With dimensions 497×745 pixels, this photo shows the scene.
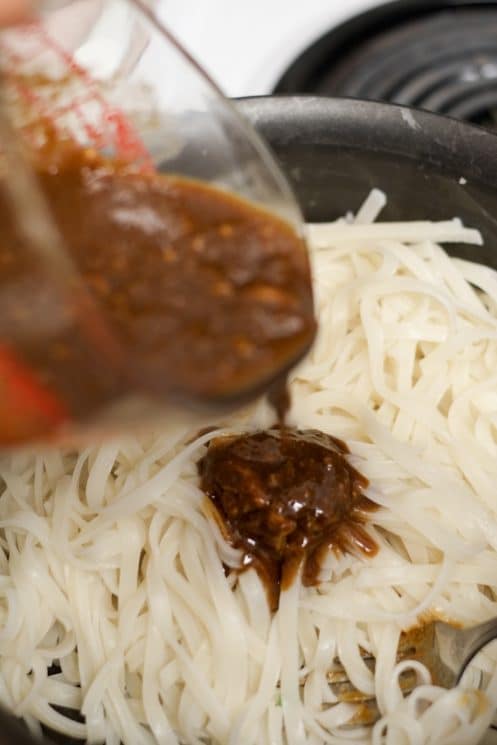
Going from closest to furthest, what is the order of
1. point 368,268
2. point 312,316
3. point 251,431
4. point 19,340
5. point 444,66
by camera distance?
point 19,340
point 312,316
point 251,431
point 368,268
point 444,66

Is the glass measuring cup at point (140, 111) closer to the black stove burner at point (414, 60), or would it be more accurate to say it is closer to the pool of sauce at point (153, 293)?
the pool of sauce at point (153, 293)

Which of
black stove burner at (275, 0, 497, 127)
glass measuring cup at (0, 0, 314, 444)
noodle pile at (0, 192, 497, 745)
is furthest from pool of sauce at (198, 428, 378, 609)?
black stove burner at (275, 0, 497, 127)

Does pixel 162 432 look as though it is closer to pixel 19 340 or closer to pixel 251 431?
pixel 251 431

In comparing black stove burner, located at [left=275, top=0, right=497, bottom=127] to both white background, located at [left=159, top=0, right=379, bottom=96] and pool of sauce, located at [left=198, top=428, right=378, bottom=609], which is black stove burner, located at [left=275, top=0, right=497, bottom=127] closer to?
white background, located at [left=159, top=0, right=379, bottom=96]

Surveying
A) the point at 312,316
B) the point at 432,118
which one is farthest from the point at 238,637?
the point at 432,118

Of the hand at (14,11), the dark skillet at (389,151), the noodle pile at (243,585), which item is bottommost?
the noodle pile at (243,585)

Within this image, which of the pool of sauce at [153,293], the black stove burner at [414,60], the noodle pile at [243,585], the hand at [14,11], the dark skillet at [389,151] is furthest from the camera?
the black stove burner at [414,60]

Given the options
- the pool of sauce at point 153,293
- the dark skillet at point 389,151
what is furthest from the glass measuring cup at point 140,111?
the dark skillet at point 389,151
